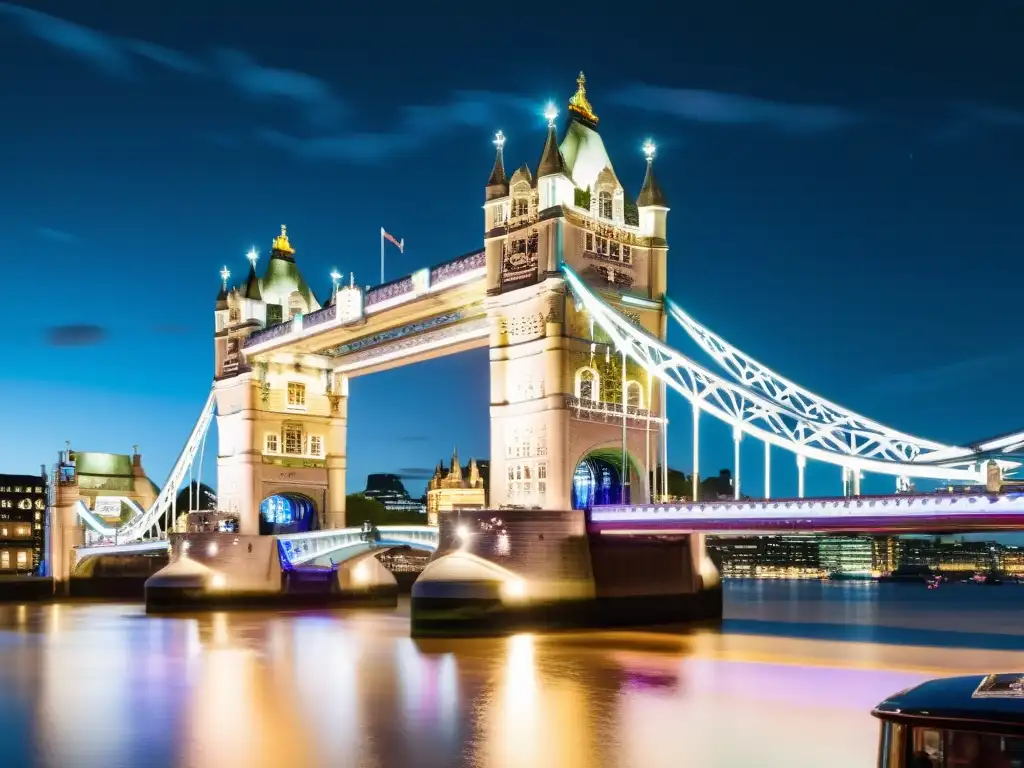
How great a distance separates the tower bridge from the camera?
91.6ft

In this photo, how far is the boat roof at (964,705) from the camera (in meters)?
6.21

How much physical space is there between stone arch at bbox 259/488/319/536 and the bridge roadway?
2190 cm

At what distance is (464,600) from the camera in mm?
29703

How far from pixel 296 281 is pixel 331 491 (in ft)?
32.1

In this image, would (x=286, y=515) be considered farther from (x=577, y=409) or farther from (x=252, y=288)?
(x=577, y=409)

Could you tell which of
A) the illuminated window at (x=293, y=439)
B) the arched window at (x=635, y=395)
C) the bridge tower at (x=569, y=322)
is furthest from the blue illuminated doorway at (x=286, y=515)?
the arched window at (x=635, y=395)

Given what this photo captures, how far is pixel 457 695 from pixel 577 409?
13.6 m

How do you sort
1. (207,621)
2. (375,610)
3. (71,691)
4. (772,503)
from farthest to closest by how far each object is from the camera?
(375,610), (207,621), (772,503), (71,691)

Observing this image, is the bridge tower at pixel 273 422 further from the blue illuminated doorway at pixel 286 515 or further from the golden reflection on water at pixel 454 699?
the golden reflection on water at pixel 454 699

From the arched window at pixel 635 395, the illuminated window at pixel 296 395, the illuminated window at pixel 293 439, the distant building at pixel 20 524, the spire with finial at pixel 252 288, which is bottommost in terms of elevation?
the distant building at pixel 20 524

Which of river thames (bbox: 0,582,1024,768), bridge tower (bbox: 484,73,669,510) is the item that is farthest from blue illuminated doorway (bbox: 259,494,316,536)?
bridge tower (bbox: 484,73,669,510)

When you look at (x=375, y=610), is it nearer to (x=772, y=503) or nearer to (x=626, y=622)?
(x=626, y=622)

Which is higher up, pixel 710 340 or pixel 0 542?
pixel 710 340

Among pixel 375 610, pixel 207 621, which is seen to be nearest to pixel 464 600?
pixel 207 621
